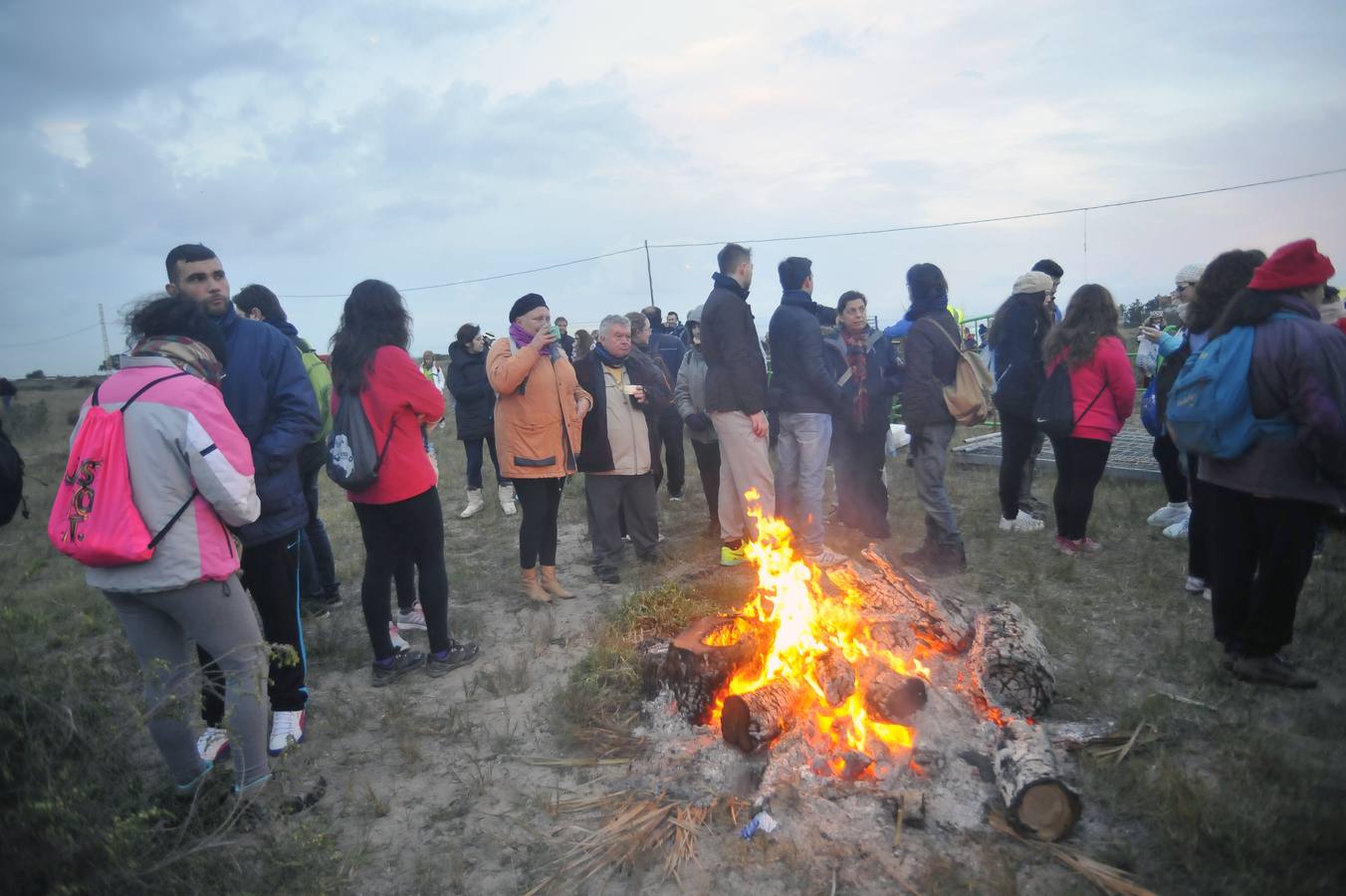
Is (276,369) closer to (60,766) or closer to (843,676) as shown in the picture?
(60,766)

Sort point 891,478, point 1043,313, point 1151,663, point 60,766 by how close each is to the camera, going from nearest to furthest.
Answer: point 60,766
point 1151,663
point 1043,313
point 891,478

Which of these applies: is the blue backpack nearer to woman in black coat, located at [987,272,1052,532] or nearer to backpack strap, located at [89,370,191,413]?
woman in black coat, located at [987,272,1052,532]

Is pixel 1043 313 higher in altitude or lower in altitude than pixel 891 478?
higher

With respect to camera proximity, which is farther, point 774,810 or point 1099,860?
point 774,810

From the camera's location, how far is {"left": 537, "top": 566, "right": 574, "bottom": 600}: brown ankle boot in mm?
5676

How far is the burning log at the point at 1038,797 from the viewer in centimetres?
271

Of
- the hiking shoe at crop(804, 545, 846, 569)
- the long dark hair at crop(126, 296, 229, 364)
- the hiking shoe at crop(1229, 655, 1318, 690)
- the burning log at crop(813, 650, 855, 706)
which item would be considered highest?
the long dark hair at crop(126, 296, 229, 364)

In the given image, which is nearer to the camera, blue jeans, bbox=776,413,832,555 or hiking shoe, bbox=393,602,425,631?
hiking shoe, bbox=393,602,425,631

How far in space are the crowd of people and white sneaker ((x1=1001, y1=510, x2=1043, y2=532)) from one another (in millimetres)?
23

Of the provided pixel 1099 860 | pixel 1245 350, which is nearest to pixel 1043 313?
pixel 1245 350

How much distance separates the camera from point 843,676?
11.8 feet

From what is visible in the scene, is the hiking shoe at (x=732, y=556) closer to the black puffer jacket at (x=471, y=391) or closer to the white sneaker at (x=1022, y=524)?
the white sneaker at (x=1022, y=524)

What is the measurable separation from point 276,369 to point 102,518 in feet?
3.70

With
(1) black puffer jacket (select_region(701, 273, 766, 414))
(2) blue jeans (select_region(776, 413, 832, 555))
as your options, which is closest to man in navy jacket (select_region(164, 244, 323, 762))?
(1) black puffer jacket (select_region(701, 273, 766, 414))
